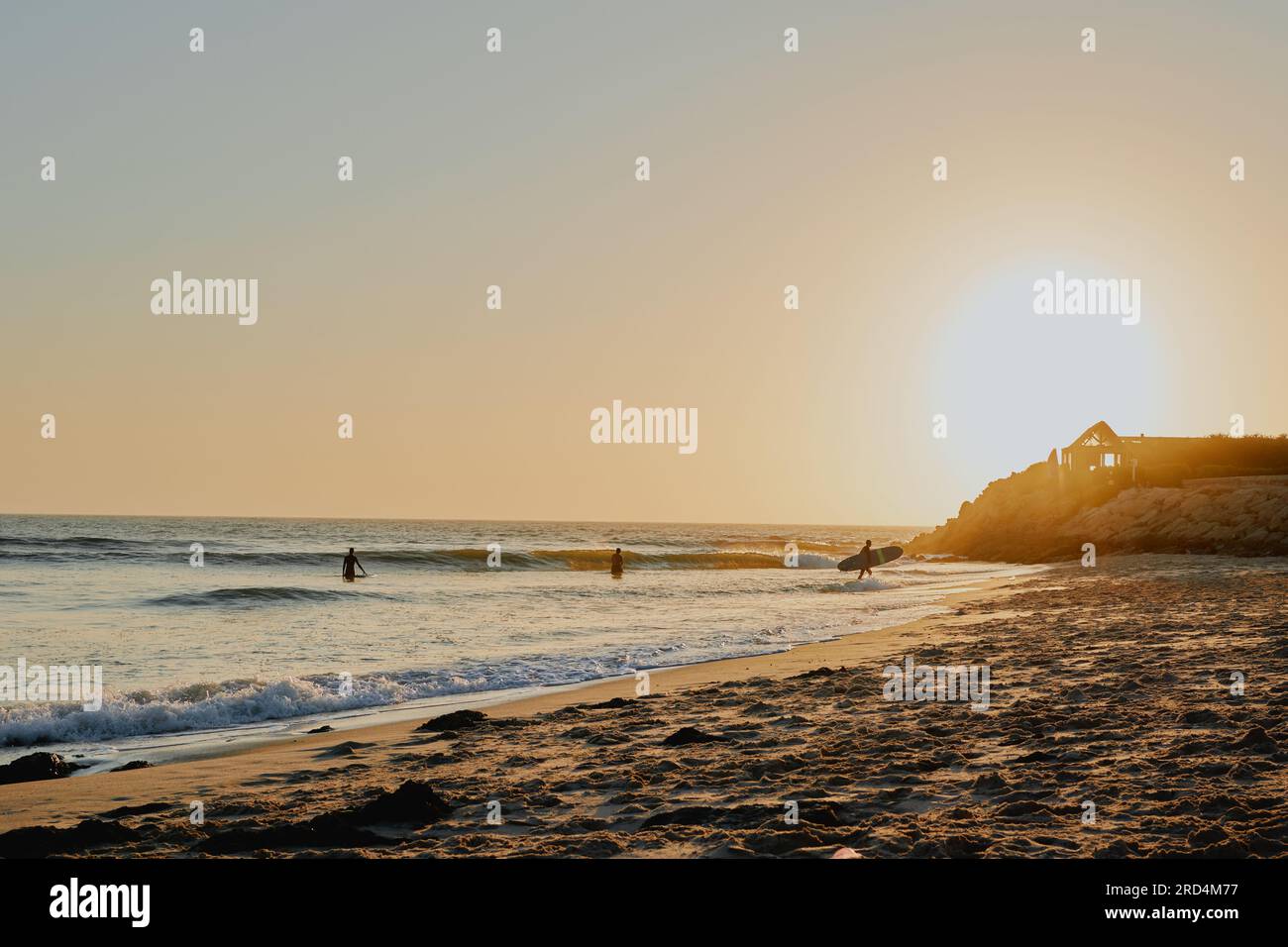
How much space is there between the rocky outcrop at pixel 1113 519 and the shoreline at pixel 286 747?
35.6m

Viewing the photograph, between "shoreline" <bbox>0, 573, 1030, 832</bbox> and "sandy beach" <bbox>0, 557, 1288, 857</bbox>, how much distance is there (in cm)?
6

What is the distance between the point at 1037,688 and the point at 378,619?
65.1ft

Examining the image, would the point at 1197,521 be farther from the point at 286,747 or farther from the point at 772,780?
the point at 286,747

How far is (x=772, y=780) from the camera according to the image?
776 centimetres

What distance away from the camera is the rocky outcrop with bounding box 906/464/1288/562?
47.6 metres

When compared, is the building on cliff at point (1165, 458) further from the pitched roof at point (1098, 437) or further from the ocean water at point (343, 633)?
the ocean water at point (343, 633)

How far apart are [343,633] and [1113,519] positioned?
48.7 meters

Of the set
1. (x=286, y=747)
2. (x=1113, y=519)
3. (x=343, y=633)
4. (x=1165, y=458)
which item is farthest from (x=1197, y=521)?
(x=286, y=747)

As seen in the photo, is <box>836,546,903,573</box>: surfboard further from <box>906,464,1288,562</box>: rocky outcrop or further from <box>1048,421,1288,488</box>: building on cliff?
<box>1048,421,1288,488</box>: building on cliff

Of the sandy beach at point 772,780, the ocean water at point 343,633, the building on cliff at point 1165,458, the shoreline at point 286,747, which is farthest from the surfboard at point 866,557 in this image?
the sandy beach at point 772,780

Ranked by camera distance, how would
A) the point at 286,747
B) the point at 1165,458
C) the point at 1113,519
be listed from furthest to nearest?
the point at 1165,458 → the point at 1113,519 → the point at 286,747

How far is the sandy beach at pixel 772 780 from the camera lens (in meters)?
6.08
